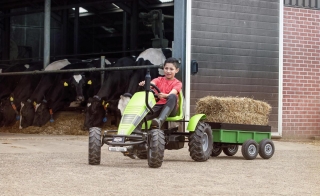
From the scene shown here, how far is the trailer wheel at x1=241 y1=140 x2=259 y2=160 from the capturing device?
31.9 ft

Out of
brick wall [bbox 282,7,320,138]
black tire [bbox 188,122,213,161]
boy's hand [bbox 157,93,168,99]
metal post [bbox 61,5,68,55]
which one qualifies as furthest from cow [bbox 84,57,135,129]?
metal post [bbox 61,5,68,55]

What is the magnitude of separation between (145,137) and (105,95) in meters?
8.90

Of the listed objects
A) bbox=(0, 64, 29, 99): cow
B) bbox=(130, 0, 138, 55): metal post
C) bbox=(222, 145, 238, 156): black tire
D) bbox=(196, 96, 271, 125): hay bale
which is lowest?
bbox=(222, 145, 238, 156): black tire

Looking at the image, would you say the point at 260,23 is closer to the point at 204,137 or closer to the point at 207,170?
the point at 204,137

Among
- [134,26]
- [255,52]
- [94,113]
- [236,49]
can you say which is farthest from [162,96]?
[134,26]

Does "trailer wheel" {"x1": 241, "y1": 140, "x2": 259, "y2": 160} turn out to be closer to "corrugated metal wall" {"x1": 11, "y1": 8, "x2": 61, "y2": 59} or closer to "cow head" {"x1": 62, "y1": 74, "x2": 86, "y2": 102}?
"cow head" {"x1": 62, "y1": 74, "x2": 86, "y2": 102}

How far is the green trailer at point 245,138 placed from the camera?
975 cm

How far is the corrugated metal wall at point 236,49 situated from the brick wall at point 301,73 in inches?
15.5

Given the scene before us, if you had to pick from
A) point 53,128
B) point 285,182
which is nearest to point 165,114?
point 285,182

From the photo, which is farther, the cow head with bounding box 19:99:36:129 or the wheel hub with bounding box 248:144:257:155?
the cow head with bounding box 19:99:36:129

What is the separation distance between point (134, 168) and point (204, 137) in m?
1.60

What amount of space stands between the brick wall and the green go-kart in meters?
6.86

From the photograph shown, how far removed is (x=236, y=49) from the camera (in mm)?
15195

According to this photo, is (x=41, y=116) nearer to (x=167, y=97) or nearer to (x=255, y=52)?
(x=255, y=52)
